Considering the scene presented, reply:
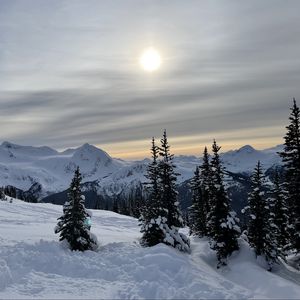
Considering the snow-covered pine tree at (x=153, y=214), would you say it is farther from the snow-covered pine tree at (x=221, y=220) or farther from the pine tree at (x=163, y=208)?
the snow-covered pine tree at (x=221, y=220)

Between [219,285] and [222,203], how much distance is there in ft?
34.2

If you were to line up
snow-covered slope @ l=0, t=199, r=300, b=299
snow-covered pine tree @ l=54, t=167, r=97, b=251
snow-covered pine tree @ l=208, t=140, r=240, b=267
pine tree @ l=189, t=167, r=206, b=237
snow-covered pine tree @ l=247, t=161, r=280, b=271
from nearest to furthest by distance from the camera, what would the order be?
snow-covered slope @ l=0, t=199, r=300, b=299, snow-covered pine tree @ l=54, t=167, r=97, b=251, snow-covered pine tree @ l=247, t=161, r=280, b=271, snow-covered pine tree @ l=208, t=140, r=240, b=267, pine tree @ l=189, t=167, r=206, b=237

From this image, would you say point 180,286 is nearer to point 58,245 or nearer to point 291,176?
point 58,245

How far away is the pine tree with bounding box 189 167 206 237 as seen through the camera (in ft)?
152

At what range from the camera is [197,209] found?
4728cm

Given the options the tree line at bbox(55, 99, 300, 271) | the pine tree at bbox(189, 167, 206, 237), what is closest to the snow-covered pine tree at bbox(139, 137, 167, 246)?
the tree line at bbox(55, 99, 300, 271)

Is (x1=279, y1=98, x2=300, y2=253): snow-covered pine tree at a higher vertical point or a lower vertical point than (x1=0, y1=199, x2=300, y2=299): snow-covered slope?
higher

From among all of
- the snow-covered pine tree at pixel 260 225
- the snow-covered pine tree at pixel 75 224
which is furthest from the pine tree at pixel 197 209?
the snow-covered pine tree at pixel 75 224

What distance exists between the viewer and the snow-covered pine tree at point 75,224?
3055 cm

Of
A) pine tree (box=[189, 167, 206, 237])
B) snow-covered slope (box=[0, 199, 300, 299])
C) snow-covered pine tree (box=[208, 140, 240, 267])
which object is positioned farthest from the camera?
pine tree (box=[189, 167, 206, 237])

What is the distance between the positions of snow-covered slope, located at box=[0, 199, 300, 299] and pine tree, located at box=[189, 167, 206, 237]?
548 inches

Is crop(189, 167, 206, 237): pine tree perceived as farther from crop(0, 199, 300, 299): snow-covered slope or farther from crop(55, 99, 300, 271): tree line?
crop(0, 199, 300, 299): snow-covered slope

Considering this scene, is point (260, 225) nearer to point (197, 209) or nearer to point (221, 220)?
point (221, 220)

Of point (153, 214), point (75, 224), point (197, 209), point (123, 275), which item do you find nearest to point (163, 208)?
point (153, 214)
